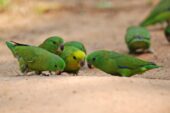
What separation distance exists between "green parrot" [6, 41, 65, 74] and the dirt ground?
8.2 inches

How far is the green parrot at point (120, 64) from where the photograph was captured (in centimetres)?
577

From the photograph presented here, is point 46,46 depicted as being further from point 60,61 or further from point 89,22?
point 89,22

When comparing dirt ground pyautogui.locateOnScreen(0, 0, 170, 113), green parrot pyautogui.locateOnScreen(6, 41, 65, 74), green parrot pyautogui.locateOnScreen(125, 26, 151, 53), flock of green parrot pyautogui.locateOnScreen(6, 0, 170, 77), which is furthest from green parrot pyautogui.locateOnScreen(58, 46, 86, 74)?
green parrot pyautogui.locateOnScreen(125, 26, 151, 53)

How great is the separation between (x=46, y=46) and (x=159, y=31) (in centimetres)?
435

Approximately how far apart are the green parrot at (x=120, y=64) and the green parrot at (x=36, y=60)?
1.35ft

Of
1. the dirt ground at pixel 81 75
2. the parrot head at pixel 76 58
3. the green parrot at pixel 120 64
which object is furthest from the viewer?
the parrot head at pixel 76 58

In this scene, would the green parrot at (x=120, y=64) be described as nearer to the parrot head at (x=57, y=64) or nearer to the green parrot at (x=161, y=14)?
the parrot head at (x=57, y=64)

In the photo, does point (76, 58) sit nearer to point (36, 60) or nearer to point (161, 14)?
point (36, 60)

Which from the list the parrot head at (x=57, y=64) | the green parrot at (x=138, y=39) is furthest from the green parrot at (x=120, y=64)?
the green parrot at (x=138, y=39)

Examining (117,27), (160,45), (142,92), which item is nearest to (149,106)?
(142,92)

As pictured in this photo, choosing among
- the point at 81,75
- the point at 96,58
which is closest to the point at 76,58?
the point at 96,58

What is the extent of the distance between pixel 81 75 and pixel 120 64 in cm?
72

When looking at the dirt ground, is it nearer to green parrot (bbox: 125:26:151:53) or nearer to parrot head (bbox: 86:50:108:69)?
green parrot (bbox: 125:26:151:53)

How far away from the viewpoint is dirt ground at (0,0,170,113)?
460cm
